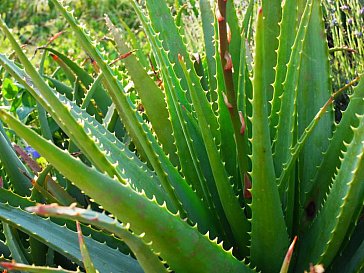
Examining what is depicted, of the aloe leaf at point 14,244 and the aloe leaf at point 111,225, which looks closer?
the aloe leaf at point 111,225

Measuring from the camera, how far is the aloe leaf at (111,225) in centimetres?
68

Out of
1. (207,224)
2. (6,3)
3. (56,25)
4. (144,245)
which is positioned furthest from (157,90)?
(6,3)

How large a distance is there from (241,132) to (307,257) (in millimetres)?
250

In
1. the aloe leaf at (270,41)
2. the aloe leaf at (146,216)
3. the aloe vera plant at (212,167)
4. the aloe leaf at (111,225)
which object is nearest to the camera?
the aloe leaf at (111,225)

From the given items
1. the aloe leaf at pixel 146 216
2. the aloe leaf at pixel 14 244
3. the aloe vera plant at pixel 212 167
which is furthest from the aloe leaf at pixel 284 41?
the aloe leaf at pixel 14 244

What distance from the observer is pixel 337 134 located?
122 centimetres

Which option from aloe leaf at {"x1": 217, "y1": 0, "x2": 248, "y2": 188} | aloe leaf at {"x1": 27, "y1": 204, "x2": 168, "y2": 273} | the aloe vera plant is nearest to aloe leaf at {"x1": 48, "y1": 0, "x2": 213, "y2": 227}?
the aloe vera plant

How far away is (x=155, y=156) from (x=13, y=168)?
42 cm

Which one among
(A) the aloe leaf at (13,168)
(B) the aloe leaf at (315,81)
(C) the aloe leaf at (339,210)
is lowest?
(C) the aloe leaf at (339,210)

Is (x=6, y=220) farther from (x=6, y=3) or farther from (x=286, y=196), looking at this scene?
(x=6, y=3)

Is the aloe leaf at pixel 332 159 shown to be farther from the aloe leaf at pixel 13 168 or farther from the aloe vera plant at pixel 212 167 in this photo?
the aloe leaf at pixel 13 168

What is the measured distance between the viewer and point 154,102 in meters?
1.36

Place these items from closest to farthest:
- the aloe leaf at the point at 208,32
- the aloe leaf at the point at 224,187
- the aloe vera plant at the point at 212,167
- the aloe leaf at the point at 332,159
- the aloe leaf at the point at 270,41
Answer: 1. the aloe vera plant at the point at 212,167
2. the aloe leaf at the point at 224,187
3. the aloe leaf at the point at 332,159
4. the aloe leaf at the point at 270,41
5. the aloe leaf at the point at 208,32

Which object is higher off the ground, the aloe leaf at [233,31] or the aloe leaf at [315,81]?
the aloe leaf at [233,31]
